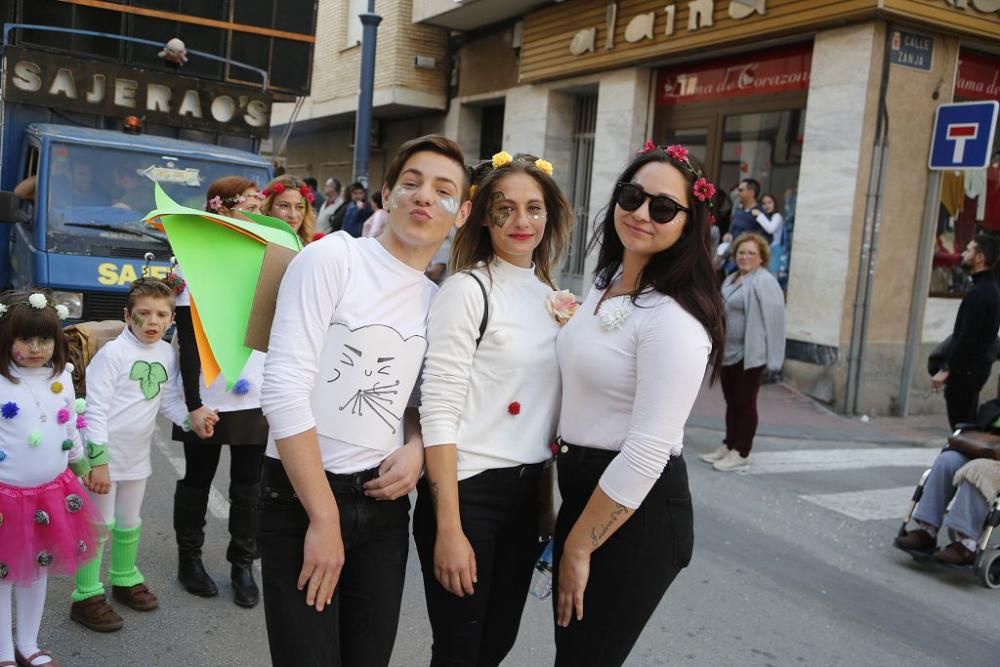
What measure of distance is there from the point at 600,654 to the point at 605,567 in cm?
23

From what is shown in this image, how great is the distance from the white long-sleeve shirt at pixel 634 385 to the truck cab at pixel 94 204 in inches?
175

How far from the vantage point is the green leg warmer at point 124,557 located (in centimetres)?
385

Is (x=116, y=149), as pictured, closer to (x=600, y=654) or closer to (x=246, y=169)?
(x=246, y=169)

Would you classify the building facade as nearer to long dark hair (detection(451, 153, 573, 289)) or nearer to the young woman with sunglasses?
long dark hair (detection(451, 153, 573, 289))

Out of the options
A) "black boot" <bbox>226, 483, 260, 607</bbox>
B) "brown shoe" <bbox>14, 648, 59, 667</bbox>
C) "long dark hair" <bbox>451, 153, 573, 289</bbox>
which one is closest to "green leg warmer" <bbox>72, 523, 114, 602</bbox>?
"brown shoe" <bbox>14, 648, 59, 667</bbox>

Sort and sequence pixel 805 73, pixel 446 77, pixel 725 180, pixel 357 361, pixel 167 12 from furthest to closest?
pixel 446 77, pixel 725 180, pixel 805 73, pixel 167 12, pixel 357 361

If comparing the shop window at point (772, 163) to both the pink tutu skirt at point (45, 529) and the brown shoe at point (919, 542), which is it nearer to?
the brown shoe at point (919, 542)

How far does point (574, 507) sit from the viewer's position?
2346 millimetres

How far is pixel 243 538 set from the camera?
4004mm

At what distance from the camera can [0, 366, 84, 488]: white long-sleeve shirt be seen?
314 cm

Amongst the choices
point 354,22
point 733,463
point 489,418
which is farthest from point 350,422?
point 354,22

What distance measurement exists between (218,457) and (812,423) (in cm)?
683

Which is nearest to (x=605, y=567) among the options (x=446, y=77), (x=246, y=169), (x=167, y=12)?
(x=246, y=169)

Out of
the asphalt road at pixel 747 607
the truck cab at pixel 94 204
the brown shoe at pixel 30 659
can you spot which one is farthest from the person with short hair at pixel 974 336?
the brown shoe at pixel 30 659
